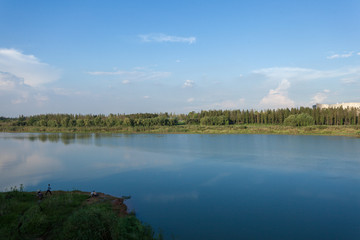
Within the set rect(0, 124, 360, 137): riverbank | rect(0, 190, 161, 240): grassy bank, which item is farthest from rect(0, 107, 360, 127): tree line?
rect(0, 190, 161, 240): grassy bank

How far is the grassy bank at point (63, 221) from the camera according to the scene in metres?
8.85

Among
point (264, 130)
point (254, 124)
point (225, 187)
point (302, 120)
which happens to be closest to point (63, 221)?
point (225, 187)

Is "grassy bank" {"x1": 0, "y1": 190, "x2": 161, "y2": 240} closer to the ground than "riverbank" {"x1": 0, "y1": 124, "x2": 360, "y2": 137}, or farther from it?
closer to the ground

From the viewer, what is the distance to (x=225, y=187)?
56.9 ft

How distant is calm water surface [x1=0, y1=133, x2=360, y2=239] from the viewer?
11250 mm

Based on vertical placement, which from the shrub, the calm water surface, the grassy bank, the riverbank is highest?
the shrub

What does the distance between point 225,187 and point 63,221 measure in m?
10.6

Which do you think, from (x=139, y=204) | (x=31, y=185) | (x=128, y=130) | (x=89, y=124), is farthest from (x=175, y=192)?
(x=89, y=124)

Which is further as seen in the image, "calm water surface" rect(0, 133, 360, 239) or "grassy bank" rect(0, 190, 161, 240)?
"calm water surface" rect(0, 133, 360, 239)

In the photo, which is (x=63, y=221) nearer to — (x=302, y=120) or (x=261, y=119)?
(x=302, y=120)

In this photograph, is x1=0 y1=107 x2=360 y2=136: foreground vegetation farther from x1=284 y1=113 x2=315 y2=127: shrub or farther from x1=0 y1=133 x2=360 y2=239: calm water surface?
x1=0 y1=133 x2=360 y2=239: calm water surface

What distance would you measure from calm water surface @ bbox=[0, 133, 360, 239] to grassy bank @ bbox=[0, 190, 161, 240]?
182 centimetres

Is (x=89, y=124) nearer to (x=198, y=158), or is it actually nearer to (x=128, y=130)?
(x=128, y=130)

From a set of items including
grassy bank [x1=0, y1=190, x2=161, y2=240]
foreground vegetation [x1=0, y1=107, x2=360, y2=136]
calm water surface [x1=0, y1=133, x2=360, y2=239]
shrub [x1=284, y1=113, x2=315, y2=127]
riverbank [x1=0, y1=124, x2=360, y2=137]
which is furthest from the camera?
shrub [x1=284, y1=113, x2=315, y2=127]
